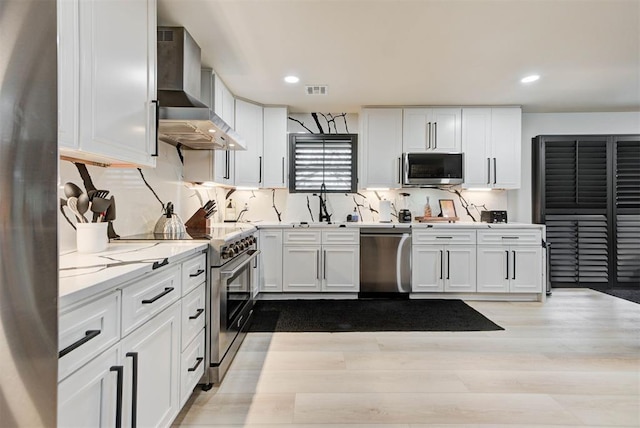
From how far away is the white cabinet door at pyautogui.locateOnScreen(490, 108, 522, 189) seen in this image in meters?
4.14

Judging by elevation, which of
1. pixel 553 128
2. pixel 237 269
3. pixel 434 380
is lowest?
pixel 434 380

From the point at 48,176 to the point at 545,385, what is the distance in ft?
8.83

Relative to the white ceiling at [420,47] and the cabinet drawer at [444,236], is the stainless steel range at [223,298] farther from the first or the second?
the cabinet drawer at [444,236]

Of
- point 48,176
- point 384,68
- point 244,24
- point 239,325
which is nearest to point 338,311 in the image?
point 239,325

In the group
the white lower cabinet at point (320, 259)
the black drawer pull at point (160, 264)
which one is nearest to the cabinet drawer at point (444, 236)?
the white lower cabinet at point (320, 259)

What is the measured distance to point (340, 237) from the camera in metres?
3.92

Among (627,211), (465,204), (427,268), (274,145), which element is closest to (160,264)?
(274,145)

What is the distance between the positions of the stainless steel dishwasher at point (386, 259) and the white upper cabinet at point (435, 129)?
1.17 metres

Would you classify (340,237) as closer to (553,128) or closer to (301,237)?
(301,237)

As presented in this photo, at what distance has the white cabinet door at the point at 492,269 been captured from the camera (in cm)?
389

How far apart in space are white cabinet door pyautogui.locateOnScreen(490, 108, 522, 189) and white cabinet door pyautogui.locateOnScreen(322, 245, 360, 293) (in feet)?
6.99

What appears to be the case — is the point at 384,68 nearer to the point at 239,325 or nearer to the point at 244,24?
the point at 244,24

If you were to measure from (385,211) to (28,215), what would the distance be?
4025 mm

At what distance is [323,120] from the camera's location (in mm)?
4508
